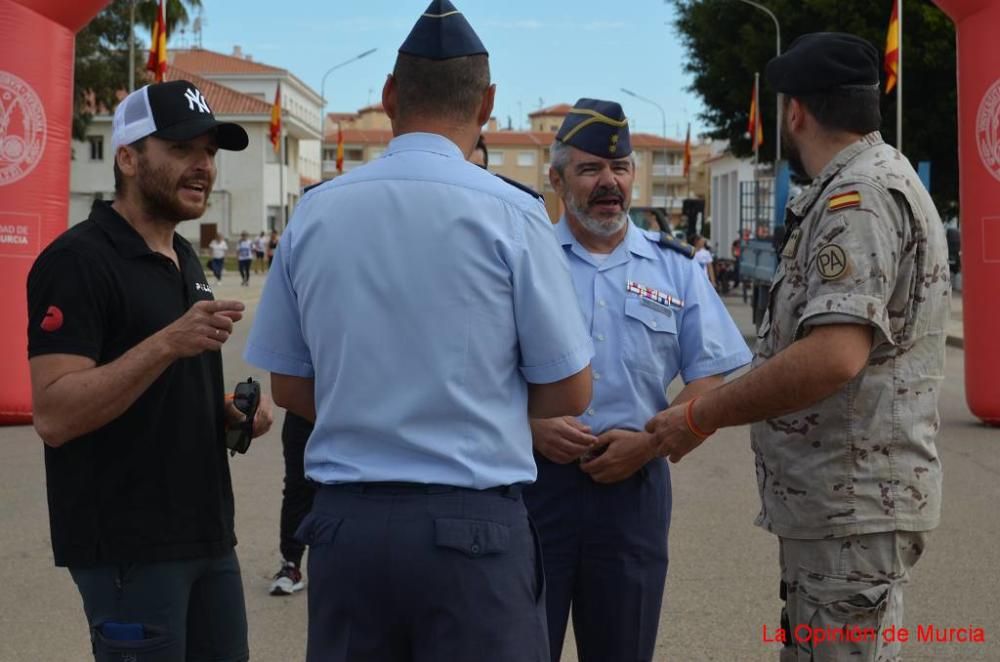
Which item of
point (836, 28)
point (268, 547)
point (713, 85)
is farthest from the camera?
point (713, 85)

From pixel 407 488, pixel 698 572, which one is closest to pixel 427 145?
pixel 407 488

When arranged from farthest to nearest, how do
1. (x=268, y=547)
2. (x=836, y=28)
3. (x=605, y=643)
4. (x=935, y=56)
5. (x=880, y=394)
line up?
(x=836, y=28), (x=935, y=56), (x=268, y=547), (x=605, y=643), (x=880, y=394)

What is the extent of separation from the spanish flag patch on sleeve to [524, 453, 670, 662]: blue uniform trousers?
1.07 meters

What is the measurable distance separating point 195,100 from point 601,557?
164 centimetres

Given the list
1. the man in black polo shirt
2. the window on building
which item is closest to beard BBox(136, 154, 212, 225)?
the man in black polo shirt

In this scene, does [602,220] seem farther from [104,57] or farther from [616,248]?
[104,57]

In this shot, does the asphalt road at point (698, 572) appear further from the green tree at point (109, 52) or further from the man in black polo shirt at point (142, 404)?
the green tree at point (109, 52)

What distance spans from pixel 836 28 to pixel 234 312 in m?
34.0

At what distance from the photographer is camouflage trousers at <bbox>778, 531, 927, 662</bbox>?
2.91m

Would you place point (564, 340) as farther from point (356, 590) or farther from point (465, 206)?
point (356, 590)

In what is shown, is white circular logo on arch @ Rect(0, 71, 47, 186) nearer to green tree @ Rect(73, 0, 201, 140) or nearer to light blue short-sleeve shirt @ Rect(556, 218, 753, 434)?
light blue short-sleeve shirt @ Rect(556, 218, 753, 434)

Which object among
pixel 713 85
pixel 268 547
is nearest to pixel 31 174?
pixel 268 547

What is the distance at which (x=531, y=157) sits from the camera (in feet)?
415

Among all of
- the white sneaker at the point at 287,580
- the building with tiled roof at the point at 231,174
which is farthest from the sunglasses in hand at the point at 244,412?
the building with tiled roof at the point at 231,174
